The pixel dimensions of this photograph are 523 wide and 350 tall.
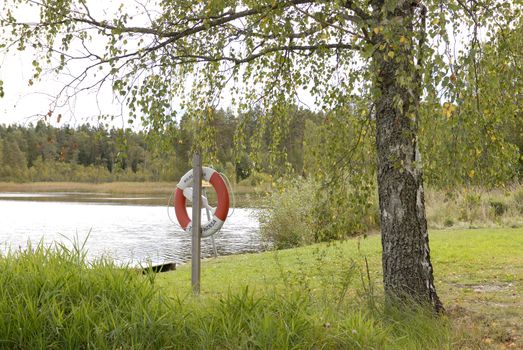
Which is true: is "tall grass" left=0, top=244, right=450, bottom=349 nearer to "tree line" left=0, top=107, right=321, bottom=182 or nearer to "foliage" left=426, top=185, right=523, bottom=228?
"tree line" left=0, top=107, right=321, bottom=182

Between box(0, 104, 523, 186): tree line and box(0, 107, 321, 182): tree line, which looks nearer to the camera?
box(0, 104, 523, 186): tree line

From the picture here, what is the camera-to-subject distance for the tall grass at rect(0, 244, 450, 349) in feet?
9.91

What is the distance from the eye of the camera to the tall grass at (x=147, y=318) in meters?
3.02

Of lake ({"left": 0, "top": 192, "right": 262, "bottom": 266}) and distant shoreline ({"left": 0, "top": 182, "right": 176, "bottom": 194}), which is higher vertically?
distant shoreline ({"left": 0, "top": 182, "right": 176, "bottom": 194})

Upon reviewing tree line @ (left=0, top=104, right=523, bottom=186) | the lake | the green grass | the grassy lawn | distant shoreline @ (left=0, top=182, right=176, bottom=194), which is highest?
tree line @ (left=0, top=104, right=523, bottom=186)

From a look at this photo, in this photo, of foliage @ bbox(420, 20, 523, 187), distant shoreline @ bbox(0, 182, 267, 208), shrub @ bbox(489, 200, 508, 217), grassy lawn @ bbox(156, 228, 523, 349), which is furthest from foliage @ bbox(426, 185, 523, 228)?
distant shoreline @ bbox(0, 182, 267, 208)

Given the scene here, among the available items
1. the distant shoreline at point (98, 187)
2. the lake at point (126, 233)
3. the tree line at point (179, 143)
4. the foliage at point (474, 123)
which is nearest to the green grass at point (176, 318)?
the tree line at point (179, 143)

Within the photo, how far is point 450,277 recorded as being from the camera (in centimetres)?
669

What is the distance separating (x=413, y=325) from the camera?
3.81 metres

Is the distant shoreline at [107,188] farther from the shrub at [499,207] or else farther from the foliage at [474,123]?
the foliage at [474,123]

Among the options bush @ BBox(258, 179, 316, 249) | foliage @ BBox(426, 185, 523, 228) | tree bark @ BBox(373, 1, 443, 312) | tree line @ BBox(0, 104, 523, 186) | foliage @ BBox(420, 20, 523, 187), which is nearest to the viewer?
foliage @ BBox(420, 20, 523, 187)

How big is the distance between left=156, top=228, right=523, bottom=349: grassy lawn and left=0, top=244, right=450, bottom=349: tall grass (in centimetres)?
21

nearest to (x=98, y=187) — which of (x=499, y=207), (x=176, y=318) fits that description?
(x=499, y=207)

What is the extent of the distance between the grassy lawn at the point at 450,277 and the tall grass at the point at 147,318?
0.21 meters
